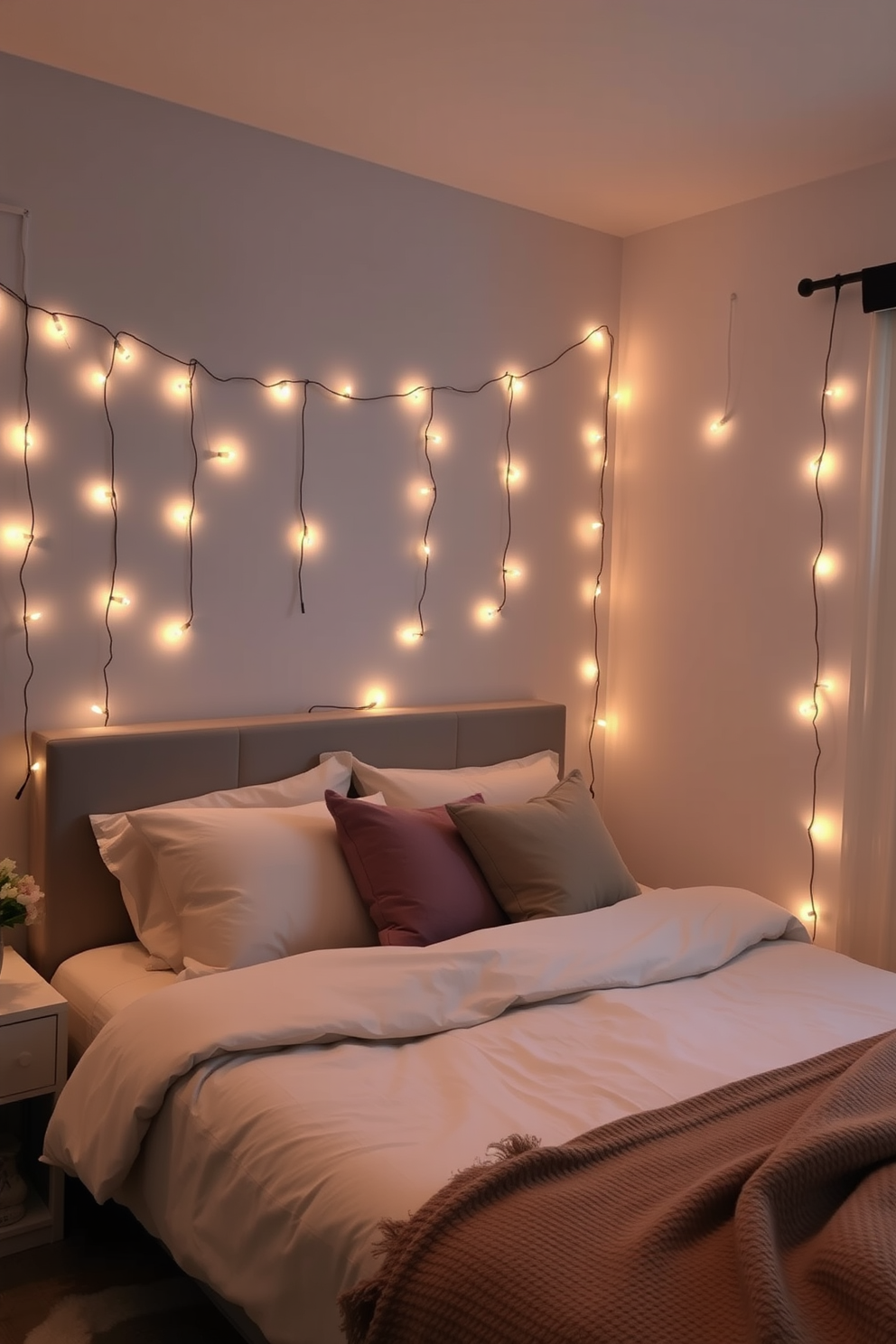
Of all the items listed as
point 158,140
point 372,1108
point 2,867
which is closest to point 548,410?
point 158,140

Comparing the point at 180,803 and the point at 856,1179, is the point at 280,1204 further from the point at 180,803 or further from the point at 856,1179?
the point at 180,803

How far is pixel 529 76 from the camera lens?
2707 mm

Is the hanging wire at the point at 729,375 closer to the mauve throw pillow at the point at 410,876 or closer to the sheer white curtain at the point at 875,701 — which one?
the sheer white curtain at the point at 875,701

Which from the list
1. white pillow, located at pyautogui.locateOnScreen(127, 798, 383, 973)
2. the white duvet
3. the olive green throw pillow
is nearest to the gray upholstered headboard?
white pillow, located at pyautogui.locateOnScreen(127, 798, 383, 973)

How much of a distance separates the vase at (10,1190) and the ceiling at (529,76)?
8.19 feet

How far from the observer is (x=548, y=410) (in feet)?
12.3

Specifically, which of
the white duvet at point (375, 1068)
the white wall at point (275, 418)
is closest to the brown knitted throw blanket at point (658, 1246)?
the white duvet at point (375, 1068)

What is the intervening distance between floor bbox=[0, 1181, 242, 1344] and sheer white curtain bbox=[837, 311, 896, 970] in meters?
2.02

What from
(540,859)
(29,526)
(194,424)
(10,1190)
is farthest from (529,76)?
(10,1190)

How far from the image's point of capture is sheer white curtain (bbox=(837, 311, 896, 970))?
10.3 feet

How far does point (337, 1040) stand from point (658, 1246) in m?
0.81

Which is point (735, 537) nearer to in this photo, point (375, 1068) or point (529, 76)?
point (529, 76)

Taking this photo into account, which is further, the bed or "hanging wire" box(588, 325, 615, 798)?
"hanging wire" box(588, 325, 615, 798)

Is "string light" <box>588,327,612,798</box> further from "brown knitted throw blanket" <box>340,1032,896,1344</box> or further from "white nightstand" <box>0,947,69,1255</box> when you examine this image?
"brown knitted throw blanket" <box>340,1032,896,1344</box>
